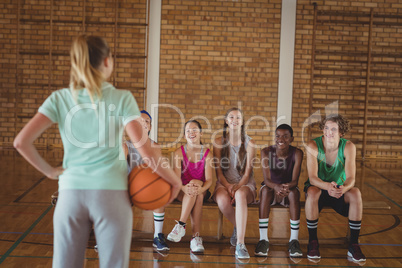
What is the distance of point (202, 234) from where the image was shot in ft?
13.2

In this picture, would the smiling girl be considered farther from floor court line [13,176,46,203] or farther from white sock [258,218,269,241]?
floor court line [13,176,46,203]

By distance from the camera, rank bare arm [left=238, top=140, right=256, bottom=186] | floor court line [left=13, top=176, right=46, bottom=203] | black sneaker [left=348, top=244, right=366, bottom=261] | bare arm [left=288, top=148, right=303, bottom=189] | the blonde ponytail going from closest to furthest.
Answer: the blonde ponytail
black sneaker [left=348, top=244, right=366, bottom=261]
bare arm [left=288, top=148, right=303, bottom=189]
bare arm [left=238, top=140, right=256, bottom=186]
floor court line [left=13, top=176, right=46, bottom=203]

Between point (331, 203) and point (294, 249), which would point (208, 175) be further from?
point (331, 203)

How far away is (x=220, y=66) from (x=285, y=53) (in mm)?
1288

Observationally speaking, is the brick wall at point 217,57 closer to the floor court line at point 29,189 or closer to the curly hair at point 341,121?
the floor court line at point 29,189

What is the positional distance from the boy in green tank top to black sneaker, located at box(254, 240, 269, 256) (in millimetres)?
321

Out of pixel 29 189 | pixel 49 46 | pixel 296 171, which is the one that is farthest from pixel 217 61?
pixel 296 171

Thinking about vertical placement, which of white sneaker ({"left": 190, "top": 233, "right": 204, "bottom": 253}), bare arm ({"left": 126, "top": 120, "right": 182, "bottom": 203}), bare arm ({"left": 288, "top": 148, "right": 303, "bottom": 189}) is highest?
bare arm ({"left": 126, "top": 120, "right": 182, "bottom": 203})

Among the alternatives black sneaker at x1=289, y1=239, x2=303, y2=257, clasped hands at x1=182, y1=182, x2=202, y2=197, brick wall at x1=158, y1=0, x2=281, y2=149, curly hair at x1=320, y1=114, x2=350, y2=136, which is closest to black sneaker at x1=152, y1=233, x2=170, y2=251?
clasped hands at x1=182, y1=182, x2=202, y2=197

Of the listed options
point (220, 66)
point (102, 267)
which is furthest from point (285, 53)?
point (102, 267)

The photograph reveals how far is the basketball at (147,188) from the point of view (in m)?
1.81

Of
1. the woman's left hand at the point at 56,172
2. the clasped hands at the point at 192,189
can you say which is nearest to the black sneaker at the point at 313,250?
the clasped hands at the point at 192,189

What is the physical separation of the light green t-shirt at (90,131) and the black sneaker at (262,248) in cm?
208

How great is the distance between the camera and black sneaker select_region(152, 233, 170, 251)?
140 inches
